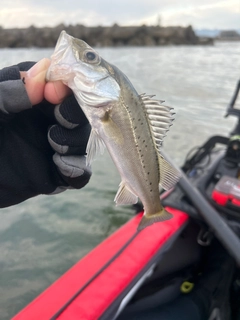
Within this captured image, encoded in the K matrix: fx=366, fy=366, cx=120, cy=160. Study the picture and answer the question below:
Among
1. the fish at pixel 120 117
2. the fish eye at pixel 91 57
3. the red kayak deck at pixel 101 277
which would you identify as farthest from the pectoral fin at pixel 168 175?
the red kayak deck at pixel 101 277

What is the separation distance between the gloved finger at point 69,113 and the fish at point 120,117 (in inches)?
5.0

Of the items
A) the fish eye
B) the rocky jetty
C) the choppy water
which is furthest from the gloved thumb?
the rocky jetty

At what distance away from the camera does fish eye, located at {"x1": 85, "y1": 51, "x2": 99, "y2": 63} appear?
5.68 feet

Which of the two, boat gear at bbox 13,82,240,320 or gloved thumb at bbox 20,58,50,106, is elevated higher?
gloved thumb at bbox 20,58,50,106

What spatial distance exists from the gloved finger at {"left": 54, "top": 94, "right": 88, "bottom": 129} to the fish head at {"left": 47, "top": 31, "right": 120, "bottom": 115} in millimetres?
121

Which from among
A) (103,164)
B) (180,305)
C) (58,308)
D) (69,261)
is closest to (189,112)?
(103,164)

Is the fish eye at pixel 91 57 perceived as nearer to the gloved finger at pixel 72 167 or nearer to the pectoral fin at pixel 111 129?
the pectoral fin at pixel 111 129

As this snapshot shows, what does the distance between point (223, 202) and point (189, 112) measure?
9.84 metres

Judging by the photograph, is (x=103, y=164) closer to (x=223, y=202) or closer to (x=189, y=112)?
(x=223, y=202)

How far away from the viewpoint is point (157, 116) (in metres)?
1.86

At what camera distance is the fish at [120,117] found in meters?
1.69

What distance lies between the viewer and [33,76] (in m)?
1.74

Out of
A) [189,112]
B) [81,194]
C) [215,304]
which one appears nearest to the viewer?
[215,304]

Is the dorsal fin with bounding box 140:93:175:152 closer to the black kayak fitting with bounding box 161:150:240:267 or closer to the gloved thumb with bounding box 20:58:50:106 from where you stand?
the gloved thumb with bounding box 20:58:50:106
